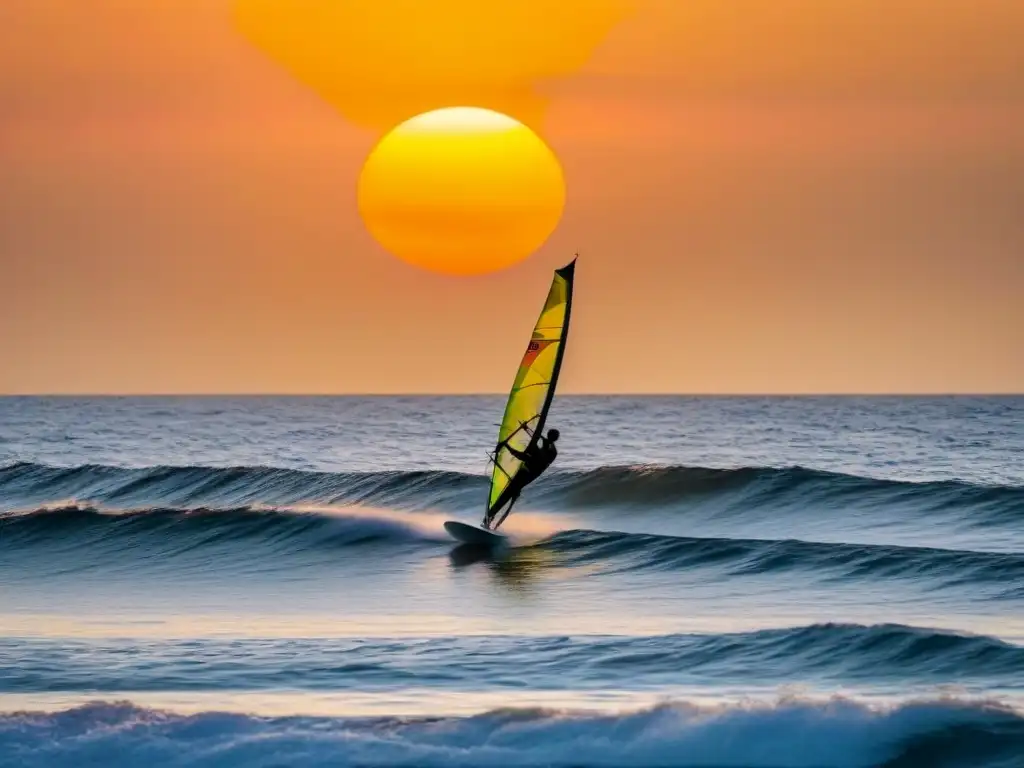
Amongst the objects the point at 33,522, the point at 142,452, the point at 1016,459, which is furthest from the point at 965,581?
the point at 142,452

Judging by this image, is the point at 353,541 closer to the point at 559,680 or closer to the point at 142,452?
the point at 559,680

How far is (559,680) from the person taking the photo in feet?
44.8

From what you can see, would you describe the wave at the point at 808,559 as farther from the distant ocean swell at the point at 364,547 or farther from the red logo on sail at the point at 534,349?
the red logo on sail at the point at 534,349

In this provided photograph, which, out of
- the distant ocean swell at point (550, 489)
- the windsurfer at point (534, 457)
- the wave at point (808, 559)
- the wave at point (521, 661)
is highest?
the windsurfer at point (534, 457)

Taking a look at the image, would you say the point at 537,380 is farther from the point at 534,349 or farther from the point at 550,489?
the point at 550,489

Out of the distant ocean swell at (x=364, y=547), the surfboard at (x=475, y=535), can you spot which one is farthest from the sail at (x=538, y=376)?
the distant ocean swell at (x=364, y=547)

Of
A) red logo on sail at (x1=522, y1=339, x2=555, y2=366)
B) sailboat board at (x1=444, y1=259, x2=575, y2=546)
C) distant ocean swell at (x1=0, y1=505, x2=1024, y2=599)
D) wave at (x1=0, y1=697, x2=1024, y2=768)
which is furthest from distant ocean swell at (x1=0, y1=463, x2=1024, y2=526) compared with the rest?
wave at (x1=0, y1=697, x2=1024, y2=768)

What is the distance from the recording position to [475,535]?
24.4m

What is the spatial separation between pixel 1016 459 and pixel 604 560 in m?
24.9

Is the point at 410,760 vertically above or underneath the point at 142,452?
underneath

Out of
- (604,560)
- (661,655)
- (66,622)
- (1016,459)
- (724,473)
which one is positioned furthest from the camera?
(1016,459)

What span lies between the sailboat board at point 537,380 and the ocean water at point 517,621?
142cm

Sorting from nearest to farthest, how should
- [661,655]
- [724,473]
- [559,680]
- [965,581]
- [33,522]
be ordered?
A: [559,680] → [661,655] → [965,581] → [33,522] → [724,473]

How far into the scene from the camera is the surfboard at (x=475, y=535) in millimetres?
24266
